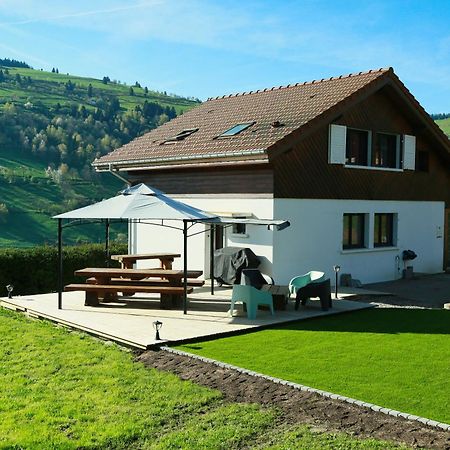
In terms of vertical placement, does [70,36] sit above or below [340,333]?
above

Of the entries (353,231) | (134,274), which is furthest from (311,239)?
(134,274)

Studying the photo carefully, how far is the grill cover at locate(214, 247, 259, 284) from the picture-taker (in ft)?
51.9

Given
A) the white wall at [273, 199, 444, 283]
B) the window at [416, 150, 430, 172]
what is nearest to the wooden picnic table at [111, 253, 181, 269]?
the white wall at [273, 199, 444, 283]

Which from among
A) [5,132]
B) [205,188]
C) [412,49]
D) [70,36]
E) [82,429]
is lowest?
[82,429]

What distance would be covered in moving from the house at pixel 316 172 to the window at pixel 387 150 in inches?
1.3

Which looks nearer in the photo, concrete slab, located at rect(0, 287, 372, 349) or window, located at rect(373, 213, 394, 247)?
concrete slab, located at rect(0, 287, 372, 349)

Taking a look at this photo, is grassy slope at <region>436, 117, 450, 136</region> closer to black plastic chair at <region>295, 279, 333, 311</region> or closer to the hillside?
the hillside

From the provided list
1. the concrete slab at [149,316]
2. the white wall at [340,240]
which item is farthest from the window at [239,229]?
the concrete slab at [149,316]

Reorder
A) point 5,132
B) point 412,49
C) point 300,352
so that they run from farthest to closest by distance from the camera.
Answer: point 5,132
point 412,49
point 300,352

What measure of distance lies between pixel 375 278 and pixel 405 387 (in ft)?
37.3

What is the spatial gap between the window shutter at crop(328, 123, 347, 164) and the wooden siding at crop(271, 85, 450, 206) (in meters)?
0.14

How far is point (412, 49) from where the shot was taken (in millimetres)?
15906

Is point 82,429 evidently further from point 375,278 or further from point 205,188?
point 375,278

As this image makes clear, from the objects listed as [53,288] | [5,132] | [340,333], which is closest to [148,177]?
[53,288]
